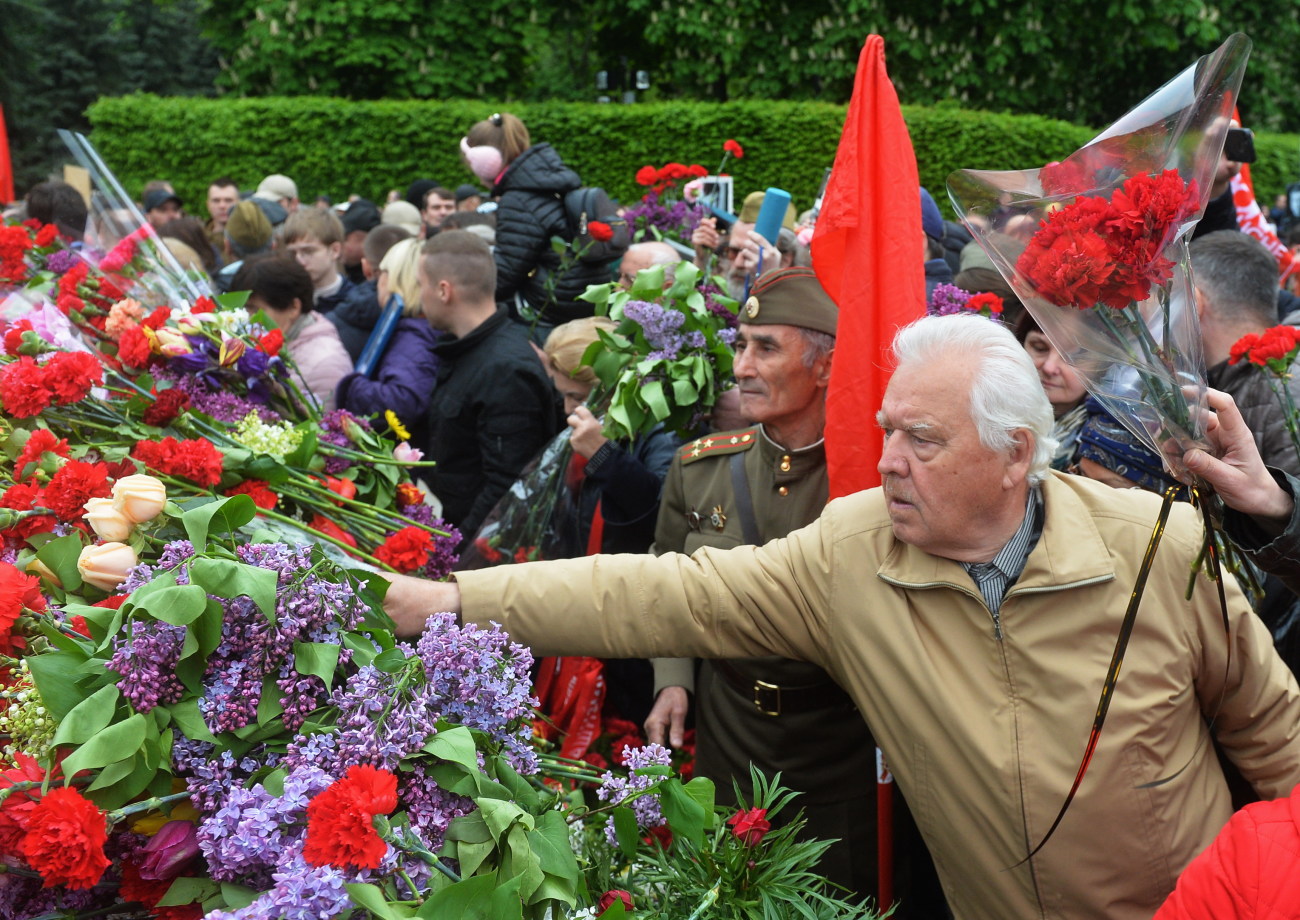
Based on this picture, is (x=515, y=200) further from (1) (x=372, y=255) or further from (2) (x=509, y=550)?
(2) (x=509, y=550)

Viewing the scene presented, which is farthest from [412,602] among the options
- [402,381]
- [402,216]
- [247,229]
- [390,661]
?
[402,216]

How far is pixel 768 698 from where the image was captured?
2932mm

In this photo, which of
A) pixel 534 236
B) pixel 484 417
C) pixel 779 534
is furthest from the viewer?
pixel 534 236

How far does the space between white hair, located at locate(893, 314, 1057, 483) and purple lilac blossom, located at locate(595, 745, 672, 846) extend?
2.74ft

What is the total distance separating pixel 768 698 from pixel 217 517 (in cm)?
158

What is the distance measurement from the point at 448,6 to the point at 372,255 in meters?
12.3

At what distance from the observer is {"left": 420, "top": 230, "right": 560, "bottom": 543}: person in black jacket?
13.8ft

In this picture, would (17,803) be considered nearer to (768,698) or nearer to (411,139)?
(768,698)

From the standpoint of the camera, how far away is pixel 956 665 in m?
2.20

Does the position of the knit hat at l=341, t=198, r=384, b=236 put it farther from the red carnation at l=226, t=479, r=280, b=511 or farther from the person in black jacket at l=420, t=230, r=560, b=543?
the red carnation at l=226, t=479, r=280, b=511

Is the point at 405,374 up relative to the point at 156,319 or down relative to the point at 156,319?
down

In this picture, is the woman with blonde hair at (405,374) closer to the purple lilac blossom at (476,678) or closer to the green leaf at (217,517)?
the green leaf at (217,517)

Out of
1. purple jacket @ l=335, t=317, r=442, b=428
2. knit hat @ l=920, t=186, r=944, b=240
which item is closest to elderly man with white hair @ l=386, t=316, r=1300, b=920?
purple jacket @ l=335, t=317, r=442, b=428

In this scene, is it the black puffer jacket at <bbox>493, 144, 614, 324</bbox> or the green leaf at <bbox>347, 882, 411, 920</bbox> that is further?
the black puffer jacket at <bbox>493, 144, 614, 324</bbox>
